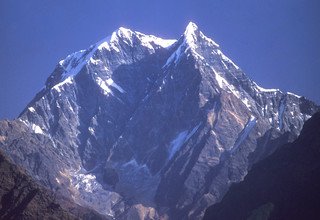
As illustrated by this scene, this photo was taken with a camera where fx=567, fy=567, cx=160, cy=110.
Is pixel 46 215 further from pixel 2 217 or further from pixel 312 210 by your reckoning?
pixel 312 210

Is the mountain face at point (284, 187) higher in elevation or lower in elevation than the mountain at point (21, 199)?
higher

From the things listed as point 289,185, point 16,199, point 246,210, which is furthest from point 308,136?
point 16,199

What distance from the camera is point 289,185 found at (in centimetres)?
16212

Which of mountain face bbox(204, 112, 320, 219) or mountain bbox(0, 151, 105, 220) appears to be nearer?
mountain bbox(0, 151, 105, 220)

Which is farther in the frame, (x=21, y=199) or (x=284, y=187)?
(x=284, y=187)

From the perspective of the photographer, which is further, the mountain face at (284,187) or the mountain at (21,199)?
the mountain face at (284,187)

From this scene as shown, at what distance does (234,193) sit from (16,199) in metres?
89.8

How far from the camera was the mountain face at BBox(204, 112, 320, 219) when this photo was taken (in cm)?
14638

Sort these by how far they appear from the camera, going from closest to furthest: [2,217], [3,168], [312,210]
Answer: [2,217] < [3,168] < [312,210]

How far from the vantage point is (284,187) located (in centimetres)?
16475

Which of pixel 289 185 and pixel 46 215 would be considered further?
pixel 289 185

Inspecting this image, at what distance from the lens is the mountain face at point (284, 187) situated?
14638 centimetres

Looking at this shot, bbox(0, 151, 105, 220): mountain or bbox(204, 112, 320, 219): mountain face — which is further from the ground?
bbox(204, 112, 320, 219): mountain face

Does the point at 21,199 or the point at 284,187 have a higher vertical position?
the point at 284,187
